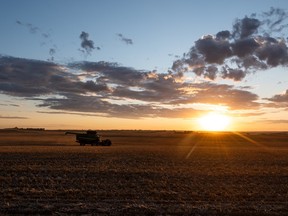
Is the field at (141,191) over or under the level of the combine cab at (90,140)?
under

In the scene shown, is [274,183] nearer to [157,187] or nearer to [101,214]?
[157,187]

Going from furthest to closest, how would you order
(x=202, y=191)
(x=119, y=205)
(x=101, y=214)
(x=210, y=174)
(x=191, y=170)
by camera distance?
(x=191, y=170) → (x=210, y=174) → (x=202, y=191) → (x=119, y=205) → (x=101, y=214)

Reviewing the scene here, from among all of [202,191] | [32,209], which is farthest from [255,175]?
[32,209]

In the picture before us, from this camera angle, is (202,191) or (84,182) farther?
(84,182)

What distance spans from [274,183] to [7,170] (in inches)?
700

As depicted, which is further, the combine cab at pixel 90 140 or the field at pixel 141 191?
the combine cab at pixel 90 140

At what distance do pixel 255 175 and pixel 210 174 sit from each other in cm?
310

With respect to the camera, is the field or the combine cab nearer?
the field

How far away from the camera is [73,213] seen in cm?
1412

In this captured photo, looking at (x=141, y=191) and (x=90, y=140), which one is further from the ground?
(x=90, y=140)

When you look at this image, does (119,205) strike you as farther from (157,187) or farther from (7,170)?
(7,170)

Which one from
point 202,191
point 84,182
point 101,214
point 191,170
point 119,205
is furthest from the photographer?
point 191,170

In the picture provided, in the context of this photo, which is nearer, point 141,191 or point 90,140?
point 141,191

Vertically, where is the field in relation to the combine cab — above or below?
below
